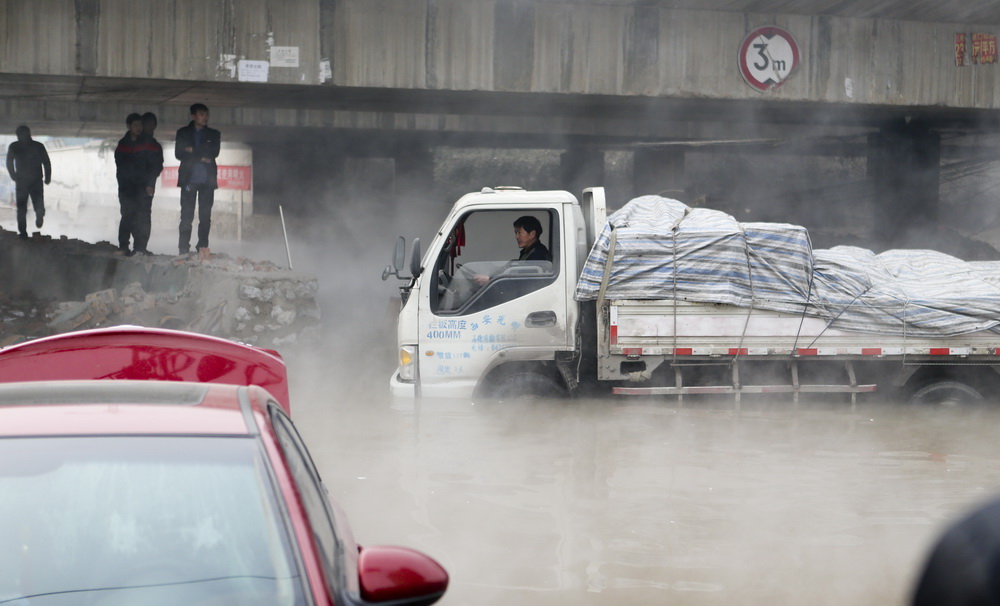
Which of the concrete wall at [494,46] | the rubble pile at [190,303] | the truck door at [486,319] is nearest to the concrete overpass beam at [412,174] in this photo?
the rubble pile at [190,303]

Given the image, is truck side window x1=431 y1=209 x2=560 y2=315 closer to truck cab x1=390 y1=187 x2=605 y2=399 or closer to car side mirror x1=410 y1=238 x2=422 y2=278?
truck cab x1=390 y1=187 x2=605 y2=399

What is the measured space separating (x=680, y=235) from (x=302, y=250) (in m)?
16.6

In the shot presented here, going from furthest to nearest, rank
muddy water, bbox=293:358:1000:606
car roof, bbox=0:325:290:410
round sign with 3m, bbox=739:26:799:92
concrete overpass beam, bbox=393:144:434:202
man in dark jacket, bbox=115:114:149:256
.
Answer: concrete overpass beam, bbox=393:144:434:202 < man in dark jacket, bbox=115:114:149:256 < round sign with 3m, bbox=739:26:799:92 < muddy water, bbox=293:358:1000:606 < car roof, bbox=0:325:290:410

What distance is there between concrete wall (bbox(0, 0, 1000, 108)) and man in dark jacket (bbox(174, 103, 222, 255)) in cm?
124

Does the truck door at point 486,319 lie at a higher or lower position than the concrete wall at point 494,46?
lower

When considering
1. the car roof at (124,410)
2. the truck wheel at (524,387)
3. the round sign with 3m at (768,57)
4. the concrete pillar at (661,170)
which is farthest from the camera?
the concrete pillar at (661,170)

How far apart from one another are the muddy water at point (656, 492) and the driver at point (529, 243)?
4.20ft

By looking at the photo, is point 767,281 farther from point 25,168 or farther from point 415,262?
point 25,168

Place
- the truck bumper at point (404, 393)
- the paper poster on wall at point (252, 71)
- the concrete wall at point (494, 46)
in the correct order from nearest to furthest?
the truck bumper at point (404, 393), the concrete wall at point (494, 46), the paper poster on wall at point (252, 71)

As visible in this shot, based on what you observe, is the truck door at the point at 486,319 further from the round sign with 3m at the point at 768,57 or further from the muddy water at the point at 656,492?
the round sign with 3m at the point at 768,57

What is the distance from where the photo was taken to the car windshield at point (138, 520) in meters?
2.42

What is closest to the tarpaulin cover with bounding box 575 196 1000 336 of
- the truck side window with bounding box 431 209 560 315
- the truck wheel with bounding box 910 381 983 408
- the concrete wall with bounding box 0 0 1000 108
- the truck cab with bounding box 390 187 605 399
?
the truck cab with bounding box 390 187 605 399

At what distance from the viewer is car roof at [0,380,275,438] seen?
2.63 meters

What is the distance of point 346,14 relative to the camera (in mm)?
13023
